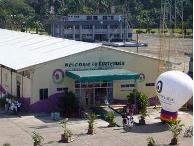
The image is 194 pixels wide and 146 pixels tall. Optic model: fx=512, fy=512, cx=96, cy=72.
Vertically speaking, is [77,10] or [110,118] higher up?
[77,10]

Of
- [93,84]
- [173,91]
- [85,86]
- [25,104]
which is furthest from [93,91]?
[173,91]

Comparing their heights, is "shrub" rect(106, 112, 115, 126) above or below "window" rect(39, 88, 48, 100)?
below

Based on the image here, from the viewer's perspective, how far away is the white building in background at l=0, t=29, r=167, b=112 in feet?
121

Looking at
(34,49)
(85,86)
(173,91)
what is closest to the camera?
(173,91)

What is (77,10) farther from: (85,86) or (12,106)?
(12,106)

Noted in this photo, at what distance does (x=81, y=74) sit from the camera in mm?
36531

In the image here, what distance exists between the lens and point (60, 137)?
29.4 m

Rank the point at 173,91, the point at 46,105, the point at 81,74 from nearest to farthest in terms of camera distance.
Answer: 1. the point at 173,91
2. the point at 81,74
3. the point at 46,105

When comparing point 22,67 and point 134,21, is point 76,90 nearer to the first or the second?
point 22,67

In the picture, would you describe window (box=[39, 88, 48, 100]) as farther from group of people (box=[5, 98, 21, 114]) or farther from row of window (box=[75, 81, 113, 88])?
row of window (box=[75, 81, 113, 88])

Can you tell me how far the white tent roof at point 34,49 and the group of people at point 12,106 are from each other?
250 centimetres

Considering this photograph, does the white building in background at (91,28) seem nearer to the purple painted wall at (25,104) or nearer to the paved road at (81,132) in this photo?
the purple painted wall at (25,104)

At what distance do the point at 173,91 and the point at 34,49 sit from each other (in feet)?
59.4

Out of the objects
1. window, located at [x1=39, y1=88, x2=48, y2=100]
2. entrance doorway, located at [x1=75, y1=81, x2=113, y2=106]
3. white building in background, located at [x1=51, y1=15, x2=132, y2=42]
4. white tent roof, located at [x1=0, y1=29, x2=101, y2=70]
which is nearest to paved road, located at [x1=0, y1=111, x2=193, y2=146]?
window, located at [x1=39, y1=88, x2=48, y2=100]
